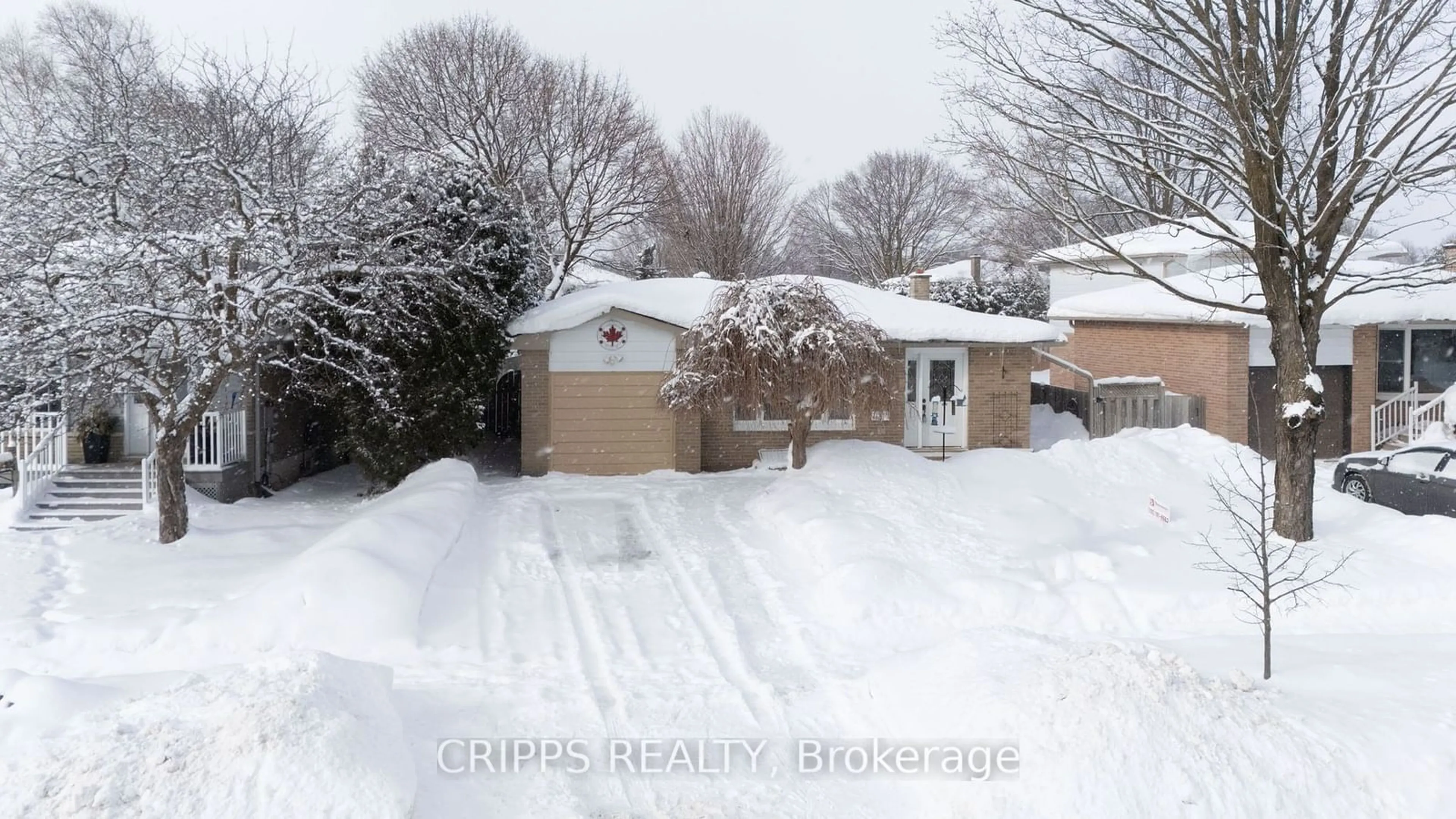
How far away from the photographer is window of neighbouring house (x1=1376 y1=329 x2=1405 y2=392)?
72.5 feet

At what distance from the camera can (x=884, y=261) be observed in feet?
159


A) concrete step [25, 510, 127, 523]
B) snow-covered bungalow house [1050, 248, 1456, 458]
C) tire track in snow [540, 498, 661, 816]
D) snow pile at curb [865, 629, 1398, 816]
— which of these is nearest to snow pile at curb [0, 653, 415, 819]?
tire track in snow [540, 498, 661, 816]

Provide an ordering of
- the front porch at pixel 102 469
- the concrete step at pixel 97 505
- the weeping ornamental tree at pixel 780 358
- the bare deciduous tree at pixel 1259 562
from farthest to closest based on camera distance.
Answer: the concrete step at pixel 97 505 < the front porch at pixel 102 469 < the weeping ornamental tree at pixel 780 358 < the bare deciduous tree at pixel 1259 562

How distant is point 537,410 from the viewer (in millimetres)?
17422

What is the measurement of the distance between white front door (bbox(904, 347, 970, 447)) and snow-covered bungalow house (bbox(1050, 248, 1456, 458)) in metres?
5.69

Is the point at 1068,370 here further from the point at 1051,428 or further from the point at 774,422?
the point at 774,422

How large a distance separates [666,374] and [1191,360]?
11879 millimetres

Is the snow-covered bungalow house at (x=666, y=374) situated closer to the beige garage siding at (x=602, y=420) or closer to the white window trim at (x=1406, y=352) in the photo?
the beige garage siding at (x=602, y=420)

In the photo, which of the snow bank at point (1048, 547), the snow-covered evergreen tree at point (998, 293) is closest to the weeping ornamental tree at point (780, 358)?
the snow bank at point (1048, 547)

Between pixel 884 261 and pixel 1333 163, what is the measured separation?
36452mm

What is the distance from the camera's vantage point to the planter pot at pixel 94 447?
16719 millimetres

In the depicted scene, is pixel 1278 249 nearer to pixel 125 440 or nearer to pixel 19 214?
pixel 19 214

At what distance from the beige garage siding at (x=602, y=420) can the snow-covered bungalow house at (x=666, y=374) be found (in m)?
0.02

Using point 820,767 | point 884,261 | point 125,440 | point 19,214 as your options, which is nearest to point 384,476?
point 125,440
